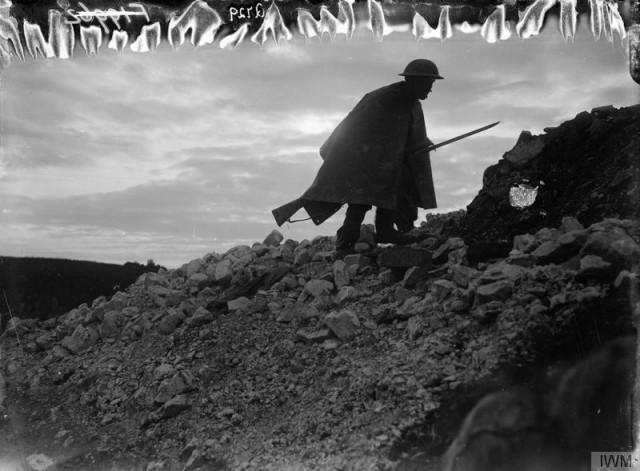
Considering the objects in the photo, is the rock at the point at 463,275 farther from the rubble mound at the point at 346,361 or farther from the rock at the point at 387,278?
the rock at the point at 387,278

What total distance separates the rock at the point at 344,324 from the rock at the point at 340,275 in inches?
31.5

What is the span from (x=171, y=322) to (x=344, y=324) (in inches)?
81.2

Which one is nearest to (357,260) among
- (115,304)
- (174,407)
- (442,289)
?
(442,289)

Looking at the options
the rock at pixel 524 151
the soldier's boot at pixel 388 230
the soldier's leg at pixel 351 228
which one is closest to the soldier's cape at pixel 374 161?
the soldier's leg at pixel 351 228

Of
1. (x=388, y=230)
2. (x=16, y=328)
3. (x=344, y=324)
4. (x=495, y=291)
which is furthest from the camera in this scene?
(x=16, y=328)

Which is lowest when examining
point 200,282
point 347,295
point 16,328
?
point 16,328

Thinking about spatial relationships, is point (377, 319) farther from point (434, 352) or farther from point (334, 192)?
point (334, 192)

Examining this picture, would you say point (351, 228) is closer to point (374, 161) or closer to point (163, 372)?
point (374, 161)

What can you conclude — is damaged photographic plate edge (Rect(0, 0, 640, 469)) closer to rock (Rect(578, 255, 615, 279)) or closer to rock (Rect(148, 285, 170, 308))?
rock (Rect(578, 255, 615, 279))

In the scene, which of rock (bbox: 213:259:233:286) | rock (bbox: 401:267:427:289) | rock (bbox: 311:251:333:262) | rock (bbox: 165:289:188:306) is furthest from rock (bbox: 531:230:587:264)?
rock (bbox: 165:289:188:306)

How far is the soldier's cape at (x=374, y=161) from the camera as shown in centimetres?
579

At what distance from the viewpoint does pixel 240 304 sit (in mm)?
5777

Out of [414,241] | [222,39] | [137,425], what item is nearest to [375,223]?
[414,241]

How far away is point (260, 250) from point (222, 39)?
3.16 m
